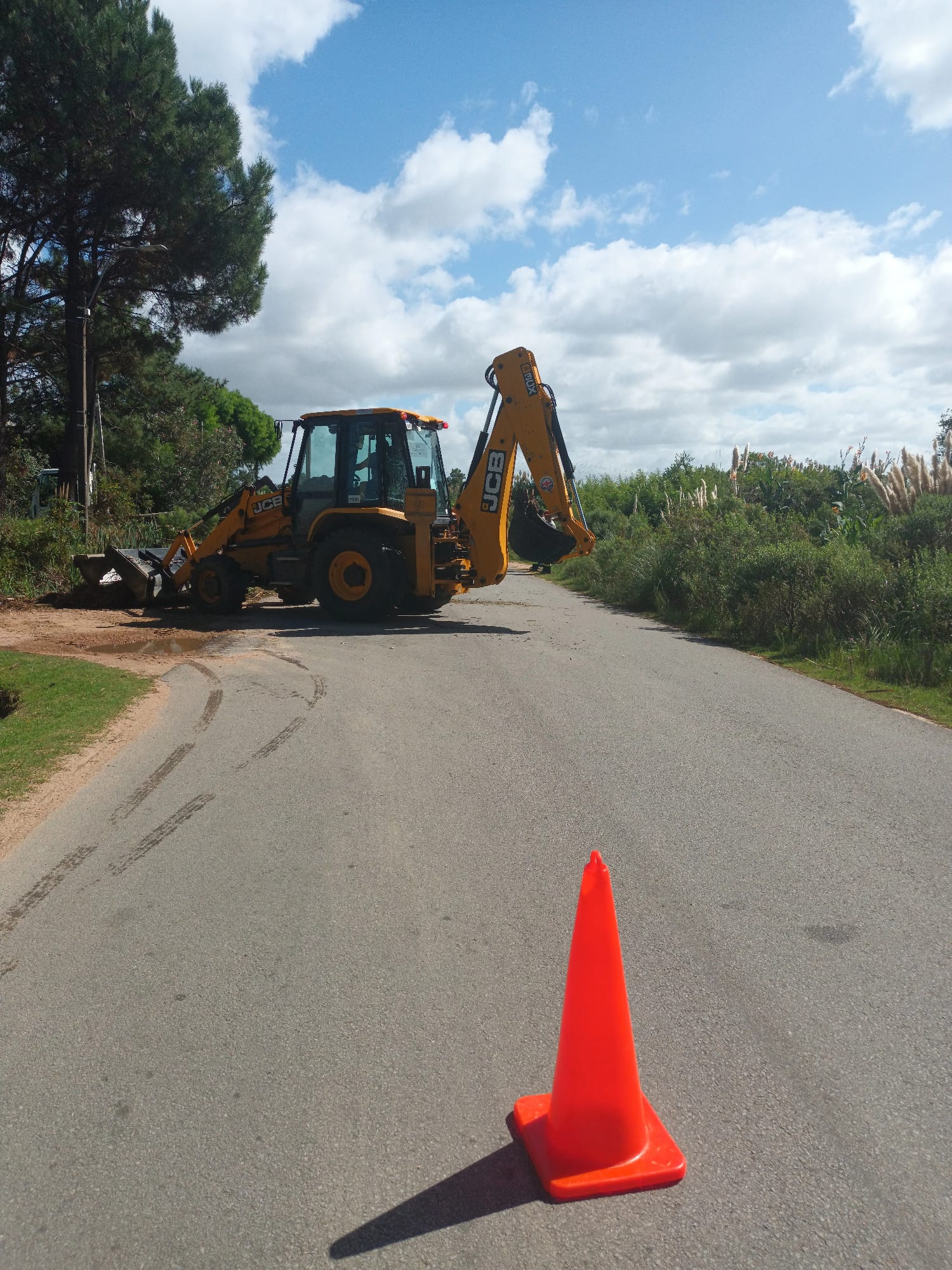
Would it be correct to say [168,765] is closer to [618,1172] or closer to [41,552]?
[618,1172]

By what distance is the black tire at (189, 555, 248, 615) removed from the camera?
1652 cm

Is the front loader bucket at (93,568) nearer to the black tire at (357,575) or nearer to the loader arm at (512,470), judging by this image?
the black tire at (357,575)

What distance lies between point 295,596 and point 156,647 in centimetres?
521

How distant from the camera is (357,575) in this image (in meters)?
15.6

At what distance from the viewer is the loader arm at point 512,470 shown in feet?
51.1

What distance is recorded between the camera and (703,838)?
5750mm

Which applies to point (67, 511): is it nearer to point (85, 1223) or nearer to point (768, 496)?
point (768, 496)

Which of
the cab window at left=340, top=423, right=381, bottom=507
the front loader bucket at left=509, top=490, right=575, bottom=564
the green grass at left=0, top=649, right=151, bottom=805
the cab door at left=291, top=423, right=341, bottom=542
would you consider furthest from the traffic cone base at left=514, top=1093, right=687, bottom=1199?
the cab door at left=291, top=423, right=341, bottom=542

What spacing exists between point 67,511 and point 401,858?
645 inches

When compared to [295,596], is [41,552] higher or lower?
higher

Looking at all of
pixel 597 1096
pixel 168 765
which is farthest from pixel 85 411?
pixel 597 1096

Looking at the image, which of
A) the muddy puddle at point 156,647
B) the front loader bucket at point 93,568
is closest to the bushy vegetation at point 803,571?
the muddy puddle at point 156,647

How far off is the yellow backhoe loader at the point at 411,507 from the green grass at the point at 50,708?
16.3ft

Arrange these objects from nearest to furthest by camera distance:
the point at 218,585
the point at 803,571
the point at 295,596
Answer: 1. the point at 803,571
2. the point at 218,585
3. the point at 295,596
